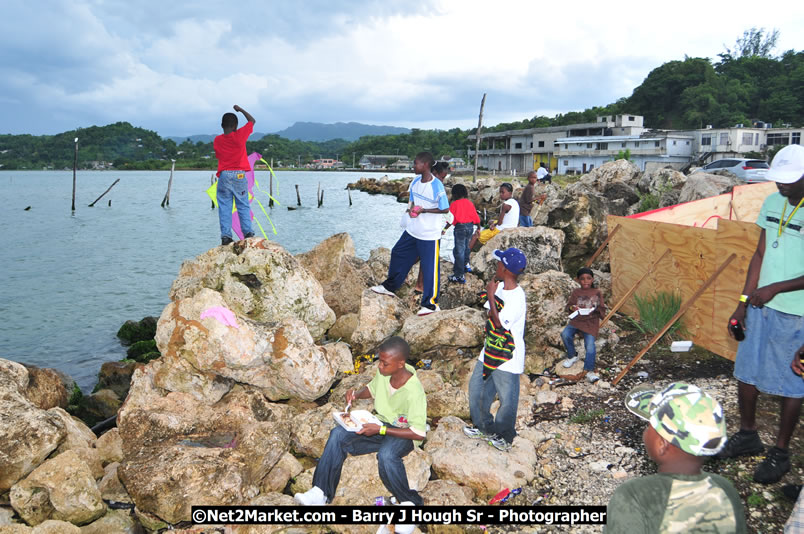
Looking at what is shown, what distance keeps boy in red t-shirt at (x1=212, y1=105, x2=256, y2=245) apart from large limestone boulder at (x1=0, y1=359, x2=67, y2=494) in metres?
3.44

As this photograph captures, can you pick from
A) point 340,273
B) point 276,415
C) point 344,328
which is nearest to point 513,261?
point 276,415

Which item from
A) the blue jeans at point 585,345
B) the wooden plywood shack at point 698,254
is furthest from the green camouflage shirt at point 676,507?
the wooden plywood shack at point 698,254

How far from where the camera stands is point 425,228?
7465mm

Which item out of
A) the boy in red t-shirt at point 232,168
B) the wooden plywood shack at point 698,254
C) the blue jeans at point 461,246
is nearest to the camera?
the wooden plywood shack at point 698,254

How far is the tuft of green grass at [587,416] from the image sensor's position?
17.4 ft

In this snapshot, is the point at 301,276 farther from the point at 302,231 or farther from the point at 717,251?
the point at 302,231

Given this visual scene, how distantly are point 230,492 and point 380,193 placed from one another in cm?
6986

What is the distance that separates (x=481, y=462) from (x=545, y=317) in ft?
10.3

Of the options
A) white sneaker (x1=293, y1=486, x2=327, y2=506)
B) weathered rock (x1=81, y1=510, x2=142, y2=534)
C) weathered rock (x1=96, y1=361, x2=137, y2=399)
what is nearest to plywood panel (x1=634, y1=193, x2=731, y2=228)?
white sneaker (x1=293, y1=486, x2=327, y2=506)

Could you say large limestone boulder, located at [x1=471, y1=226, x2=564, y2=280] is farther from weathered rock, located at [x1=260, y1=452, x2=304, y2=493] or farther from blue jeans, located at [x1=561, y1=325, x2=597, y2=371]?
weathered rock, located at [x1=260, y1=452, x2=304, y2=493]

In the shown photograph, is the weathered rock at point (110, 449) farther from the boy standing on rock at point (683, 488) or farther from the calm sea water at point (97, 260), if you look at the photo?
the boy standing on rock at point (683, 488)

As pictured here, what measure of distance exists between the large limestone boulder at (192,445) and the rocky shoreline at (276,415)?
0.02 meters

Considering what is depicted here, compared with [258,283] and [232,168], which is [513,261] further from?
[232,168]

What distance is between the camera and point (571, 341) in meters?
6.46
